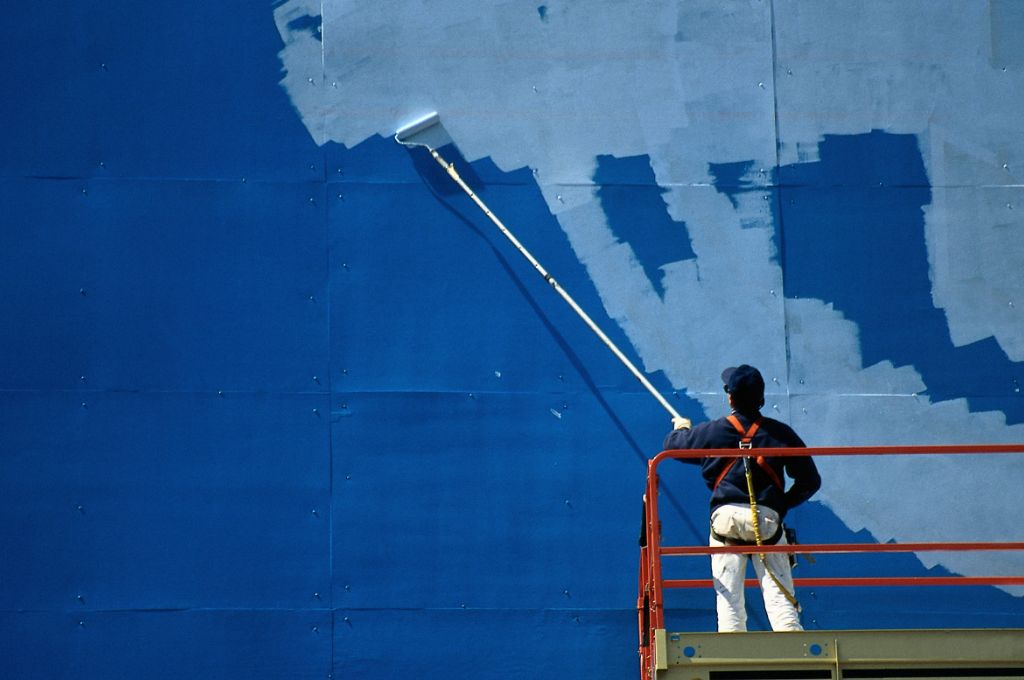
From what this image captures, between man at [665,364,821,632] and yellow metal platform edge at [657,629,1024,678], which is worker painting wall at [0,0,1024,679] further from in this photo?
yellow metal platform edge at [657,629,1024,678]

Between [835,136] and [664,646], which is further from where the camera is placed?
[835,136]

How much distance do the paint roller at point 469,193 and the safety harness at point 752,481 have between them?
1.15 m

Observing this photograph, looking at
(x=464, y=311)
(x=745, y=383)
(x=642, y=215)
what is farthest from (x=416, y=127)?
(x=745, y=383)

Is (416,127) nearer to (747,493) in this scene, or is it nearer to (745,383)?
(745,383)

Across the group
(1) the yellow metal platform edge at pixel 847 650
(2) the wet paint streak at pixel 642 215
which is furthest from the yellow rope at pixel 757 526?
(2) the wet paint streak at pixel 642 215

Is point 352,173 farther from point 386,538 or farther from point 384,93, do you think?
point 386,538

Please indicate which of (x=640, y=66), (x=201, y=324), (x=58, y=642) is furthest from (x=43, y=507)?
(x=640, y=66)

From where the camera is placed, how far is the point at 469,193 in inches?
284

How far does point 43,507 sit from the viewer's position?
22.8 feet

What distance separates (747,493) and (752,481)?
56 mm

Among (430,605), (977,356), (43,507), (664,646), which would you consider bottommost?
(664,646)

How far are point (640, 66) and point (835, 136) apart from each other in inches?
42.7

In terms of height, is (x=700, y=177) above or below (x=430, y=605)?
above

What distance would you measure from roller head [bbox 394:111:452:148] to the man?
84.4 inches
